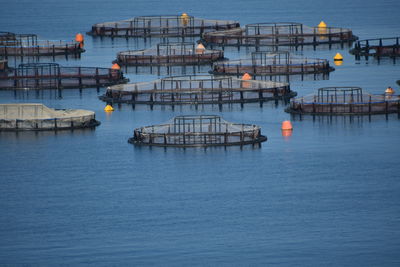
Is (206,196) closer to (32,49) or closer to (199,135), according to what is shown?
(199,135)

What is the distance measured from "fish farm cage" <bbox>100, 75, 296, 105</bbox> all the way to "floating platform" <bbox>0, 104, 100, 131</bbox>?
11.5 meters

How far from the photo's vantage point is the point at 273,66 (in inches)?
6604

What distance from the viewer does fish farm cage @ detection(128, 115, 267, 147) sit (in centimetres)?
12581

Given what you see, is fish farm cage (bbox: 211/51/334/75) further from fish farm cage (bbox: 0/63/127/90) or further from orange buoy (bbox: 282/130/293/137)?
orange buoy (bbox: 282/130/293/137)

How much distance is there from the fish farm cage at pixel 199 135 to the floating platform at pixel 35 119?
6.76 m

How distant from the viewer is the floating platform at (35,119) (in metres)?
135

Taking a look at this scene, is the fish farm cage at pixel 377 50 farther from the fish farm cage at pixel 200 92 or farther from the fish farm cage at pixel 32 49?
the fish farm cage at pixel 32 49

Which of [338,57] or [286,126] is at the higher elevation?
[338,57]

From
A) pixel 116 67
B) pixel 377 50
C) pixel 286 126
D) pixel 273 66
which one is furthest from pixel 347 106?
pixel 377 50

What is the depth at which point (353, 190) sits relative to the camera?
11538cm

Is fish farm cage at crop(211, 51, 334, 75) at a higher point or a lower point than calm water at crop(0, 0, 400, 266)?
higher

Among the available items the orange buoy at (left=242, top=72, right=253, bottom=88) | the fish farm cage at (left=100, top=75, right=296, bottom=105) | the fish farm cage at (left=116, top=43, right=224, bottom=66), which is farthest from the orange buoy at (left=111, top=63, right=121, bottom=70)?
the fish farm cage at (left=100, top=75, right=296, bottom=105)

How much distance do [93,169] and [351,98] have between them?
27224 millimetres

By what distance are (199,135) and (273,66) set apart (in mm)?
42884
